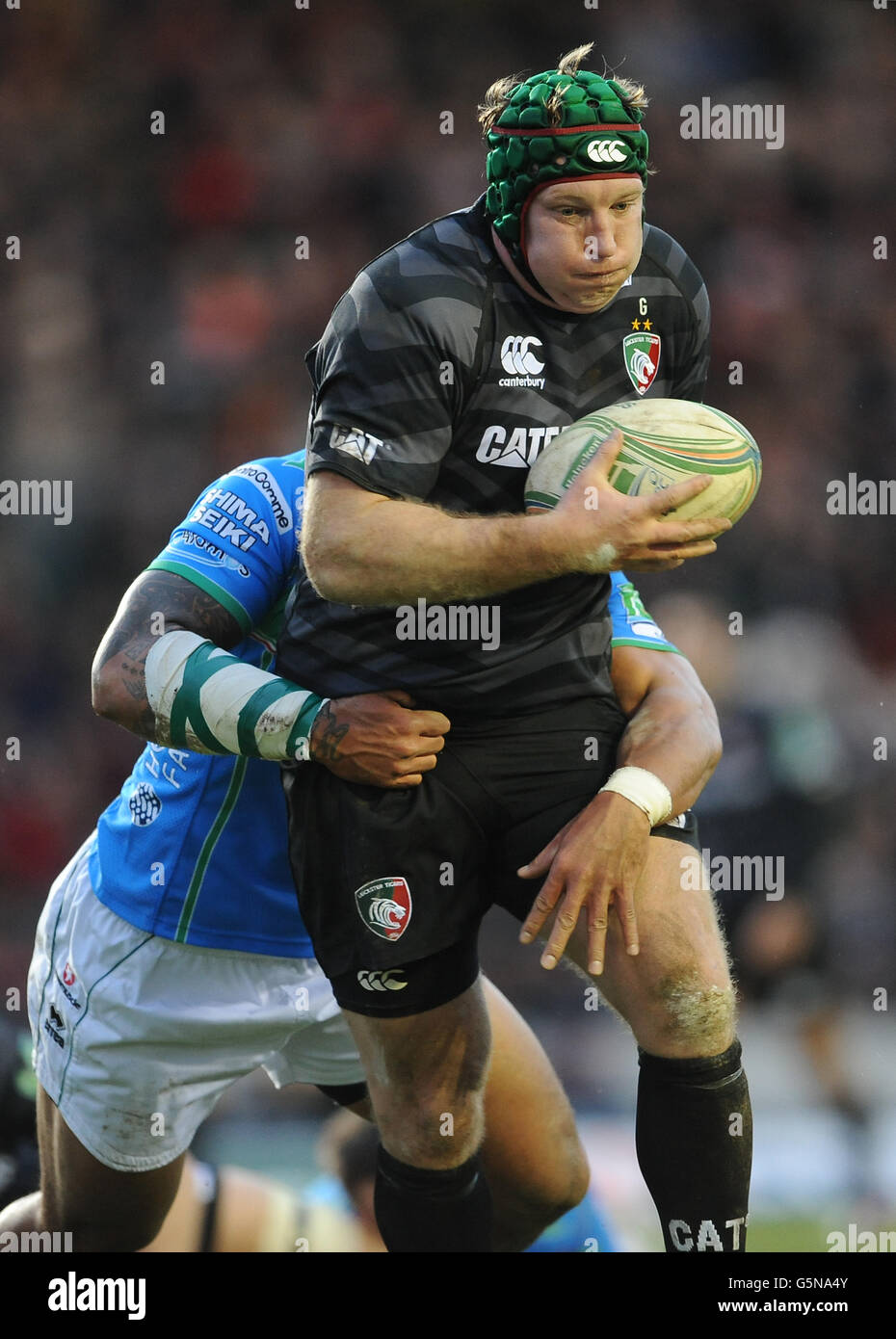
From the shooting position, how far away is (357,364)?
2340mm

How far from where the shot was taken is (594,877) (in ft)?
7.77

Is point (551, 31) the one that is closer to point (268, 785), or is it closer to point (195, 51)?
point (195, 51)

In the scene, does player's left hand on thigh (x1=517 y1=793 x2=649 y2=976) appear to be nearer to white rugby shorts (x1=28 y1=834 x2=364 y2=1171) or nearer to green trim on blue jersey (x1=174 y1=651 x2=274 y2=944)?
green trim on blue jersey (x1=174 y1=651 x2=274 y2=944)

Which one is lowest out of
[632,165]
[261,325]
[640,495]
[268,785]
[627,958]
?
[627,958]

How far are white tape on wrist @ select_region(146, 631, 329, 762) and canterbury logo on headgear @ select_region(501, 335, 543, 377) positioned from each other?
60 centimetres

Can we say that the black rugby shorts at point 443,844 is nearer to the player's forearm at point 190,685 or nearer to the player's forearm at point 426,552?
the player's forearm at point 190,685

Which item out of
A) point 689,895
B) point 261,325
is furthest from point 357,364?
point 261,325

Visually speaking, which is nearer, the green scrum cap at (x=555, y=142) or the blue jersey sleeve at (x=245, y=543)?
the green scrum cap at (x=555, y=142)

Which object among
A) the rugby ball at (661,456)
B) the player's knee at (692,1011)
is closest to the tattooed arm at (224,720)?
the rugby ball at (661,456)

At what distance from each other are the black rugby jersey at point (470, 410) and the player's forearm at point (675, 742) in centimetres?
7

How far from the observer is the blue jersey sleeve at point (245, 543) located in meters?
2.83

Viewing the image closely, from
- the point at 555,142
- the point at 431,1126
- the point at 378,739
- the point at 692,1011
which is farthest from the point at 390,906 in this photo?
the point at 555,142

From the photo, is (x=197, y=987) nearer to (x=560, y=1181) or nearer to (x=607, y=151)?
(x=560, y=1181)

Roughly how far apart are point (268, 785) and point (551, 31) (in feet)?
15.3
